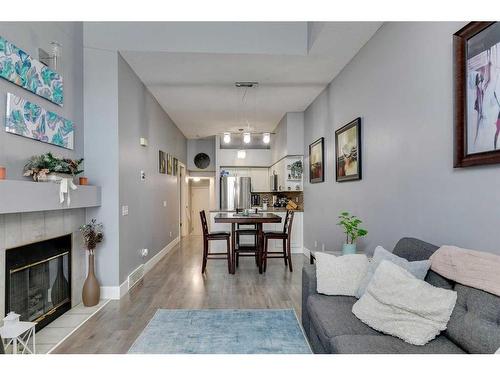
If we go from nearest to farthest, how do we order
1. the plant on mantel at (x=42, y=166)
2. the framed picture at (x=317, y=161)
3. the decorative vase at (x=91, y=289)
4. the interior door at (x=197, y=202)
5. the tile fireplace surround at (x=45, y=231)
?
1. the tile fireplace surround at (x=45, y=231)
2. the plant on mantel at (x=42, y=166)
3. the decorative vase at (x=91, y=289)
4. the framed picture at (x=317, y=161)
5. the interior door at (x=197, y=202)

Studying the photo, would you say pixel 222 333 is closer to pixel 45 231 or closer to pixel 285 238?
pixel 45 231

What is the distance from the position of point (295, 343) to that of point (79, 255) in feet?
8.11

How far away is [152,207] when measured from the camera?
5211 mm

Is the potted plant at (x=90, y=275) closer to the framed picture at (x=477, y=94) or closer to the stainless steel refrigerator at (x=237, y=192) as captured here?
the framed picture at (x=477, y=94)

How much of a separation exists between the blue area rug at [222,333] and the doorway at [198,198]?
7.20 meters

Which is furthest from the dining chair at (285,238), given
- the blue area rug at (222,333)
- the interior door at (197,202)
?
the interior door at (197,202)

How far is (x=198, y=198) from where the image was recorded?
10383mm

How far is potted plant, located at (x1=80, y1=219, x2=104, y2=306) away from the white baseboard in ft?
4.42

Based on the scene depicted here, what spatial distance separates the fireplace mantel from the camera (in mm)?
2086

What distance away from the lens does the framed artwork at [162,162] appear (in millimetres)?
5707

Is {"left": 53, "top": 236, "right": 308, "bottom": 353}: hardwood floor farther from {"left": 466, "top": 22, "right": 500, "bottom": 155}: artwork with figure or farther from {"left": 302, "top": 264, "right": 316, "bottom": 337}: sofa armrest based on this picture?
{"left": 466, "top": 22, "right": 500, "bottom": 155}: artwork with figure
